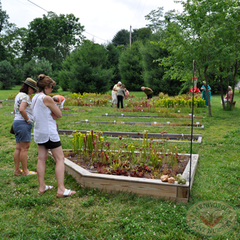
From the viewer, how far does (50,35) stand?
45.8 metres

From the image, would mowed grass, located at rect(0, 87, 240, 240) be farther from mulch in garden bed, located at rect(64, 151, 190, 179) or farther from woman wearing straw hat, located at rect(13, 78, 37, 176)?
woman wearing straw hat, located at rect(13, 78, 37, 176)

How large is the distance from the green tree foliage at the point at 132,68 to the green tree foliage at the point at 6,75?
57.5 feet

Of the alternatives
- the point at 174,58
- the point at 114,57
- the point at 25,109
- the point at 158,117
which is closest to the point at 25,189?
the point at 25,109

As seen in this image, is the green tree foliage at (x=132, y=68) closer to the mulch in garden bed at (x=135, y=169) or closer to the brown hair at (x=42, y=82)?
the mulch in garden bed at (x=135, y=169)

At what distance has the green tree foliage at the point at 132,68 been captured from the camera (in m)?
31.0

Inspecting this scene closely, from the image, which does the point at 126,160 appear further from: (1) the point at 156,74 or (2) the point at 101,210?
(1) the point at 156,74

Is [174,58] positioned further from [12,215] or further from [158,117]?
[12,215]

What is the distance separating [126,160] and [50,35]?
46735 millimetres

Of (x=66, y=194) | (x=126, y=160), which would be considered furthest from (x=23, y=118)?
(x=126, y=160)

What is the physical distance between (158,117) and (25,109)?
7.17 m

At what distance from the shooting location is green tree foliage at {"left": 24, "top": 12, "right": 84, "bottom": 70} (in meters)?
45.5

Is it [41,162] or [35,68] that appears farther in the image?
[35,68]

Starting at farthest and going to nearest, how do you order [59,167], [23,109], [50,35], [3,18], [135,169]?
[3,18], [50,35], [23,109], [135,169], [59,167]

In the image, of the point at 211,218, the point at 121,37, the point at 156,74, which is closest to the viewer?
the point at 211,218
